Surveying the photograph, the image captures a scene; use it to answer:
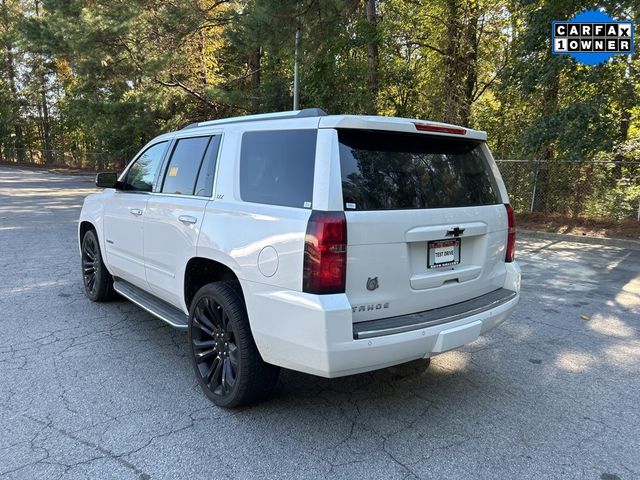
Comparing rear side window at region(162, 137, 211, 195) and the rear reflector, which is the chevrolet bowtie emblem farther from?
rear side window at region(162, 137, 211, 195)

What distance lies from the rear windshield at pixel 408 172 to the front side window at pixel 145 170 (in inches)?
91.3

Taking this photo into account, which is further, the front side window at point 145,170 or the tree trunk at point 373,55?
the tree trunk at point 373,55

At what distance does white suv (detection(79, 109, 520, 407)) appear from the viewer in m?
2.71

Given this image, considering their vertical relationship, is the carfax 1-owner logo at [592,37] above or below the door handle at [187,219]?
above

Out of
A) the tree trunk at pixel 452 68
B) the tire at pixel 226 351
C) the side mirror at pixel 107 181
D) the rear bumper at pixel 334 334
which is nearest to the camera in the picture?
the rear bumper at pixel 334 334

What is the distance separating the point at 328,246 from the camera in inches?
104

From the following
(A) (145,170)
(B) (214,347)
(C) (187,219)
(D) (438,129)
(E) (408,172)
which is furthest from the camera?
(A) (145,170)

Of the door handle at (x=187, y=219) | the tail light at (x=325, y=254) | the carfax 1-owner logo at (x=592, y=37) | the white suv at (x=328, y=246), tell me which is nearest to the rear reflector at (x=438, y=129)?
the white suv at (x=328, y=246)

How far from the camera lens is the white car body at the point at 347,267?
2.71m

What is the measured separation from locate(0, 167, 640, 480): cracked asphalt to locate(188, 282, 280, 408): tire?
0.53 feet

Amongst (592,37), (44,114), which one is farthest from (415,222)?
(44,114)

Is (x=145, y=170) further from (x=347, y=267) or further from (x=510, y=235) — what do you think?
(x=510, y=235)

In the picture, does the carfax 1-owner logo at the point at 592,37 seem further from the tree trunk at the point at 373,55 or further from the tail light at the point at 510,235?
the tail light at the point at 510,235

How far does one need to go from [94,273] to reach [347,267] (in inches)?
156
